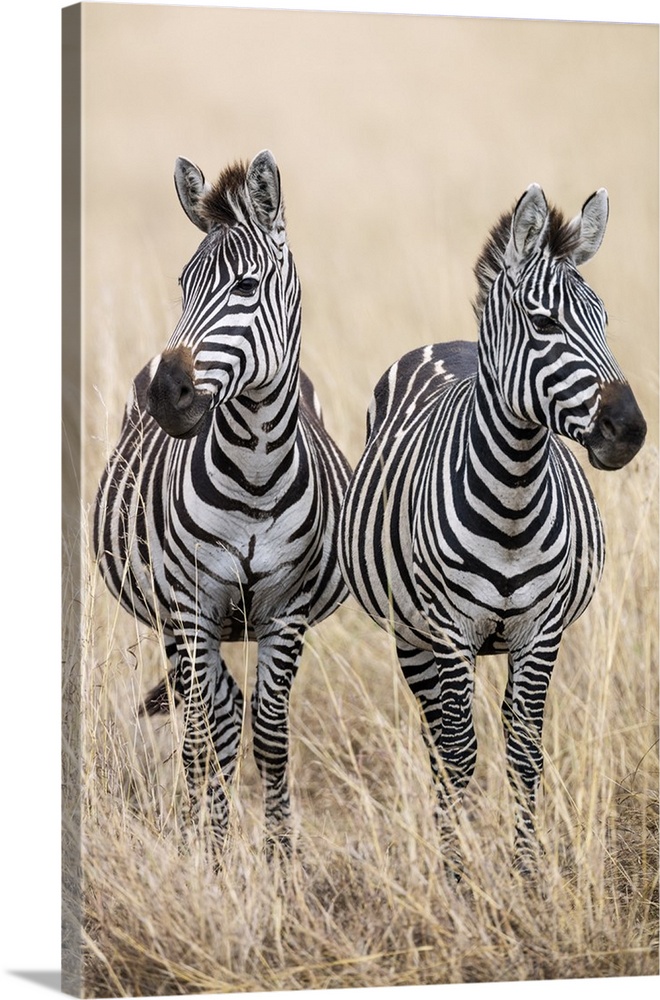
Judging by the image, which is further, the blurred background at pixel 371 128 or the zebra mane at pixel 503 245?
the blurred background at pixel 371 128

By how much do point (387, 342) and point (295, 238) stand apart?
814mm

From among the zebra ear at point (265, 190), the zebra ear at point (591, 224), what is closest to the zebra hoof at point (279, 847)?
the zebra ear at point (265, 190)

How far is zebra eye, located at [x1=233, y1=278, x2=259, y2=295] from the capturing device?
6.50m

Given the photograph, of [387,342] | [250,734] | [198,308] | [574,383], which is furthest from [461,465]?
[387,342]

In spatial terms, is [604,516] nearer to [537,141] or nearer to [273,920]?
[537,141]

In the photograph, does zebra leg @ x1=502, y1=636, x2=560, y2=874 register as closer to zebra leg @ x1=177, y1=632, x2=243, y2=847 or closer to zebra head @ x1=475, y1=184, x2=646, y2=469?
zebra head @ x1=475, y1=184, x2=646, y2=469

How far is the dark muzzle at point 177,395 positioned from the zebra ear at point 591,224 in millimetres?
1607

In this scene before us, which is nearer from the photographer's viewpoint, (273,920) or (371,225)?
(273,920)

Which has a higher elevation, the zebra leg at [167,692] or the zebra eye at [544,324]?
the zebra eye at [544,324]

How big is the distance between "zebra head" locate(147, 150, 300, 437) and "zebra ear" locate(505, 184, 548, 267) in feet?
2.96

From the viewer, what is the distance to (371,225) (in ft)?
27.1

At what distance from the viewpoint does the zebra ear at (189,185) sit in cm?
658

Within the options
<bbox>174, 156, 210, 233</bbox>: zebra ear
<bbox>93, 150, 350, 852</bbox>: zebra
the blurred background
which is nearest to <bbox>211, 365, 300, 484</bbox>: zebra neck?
<bbox>93, 150, 350, 852</bbox>: zebra

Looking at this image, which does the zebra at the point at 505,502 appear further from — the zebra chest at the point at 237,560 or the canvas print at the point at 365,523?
the zebra chest at the point at 237,560
